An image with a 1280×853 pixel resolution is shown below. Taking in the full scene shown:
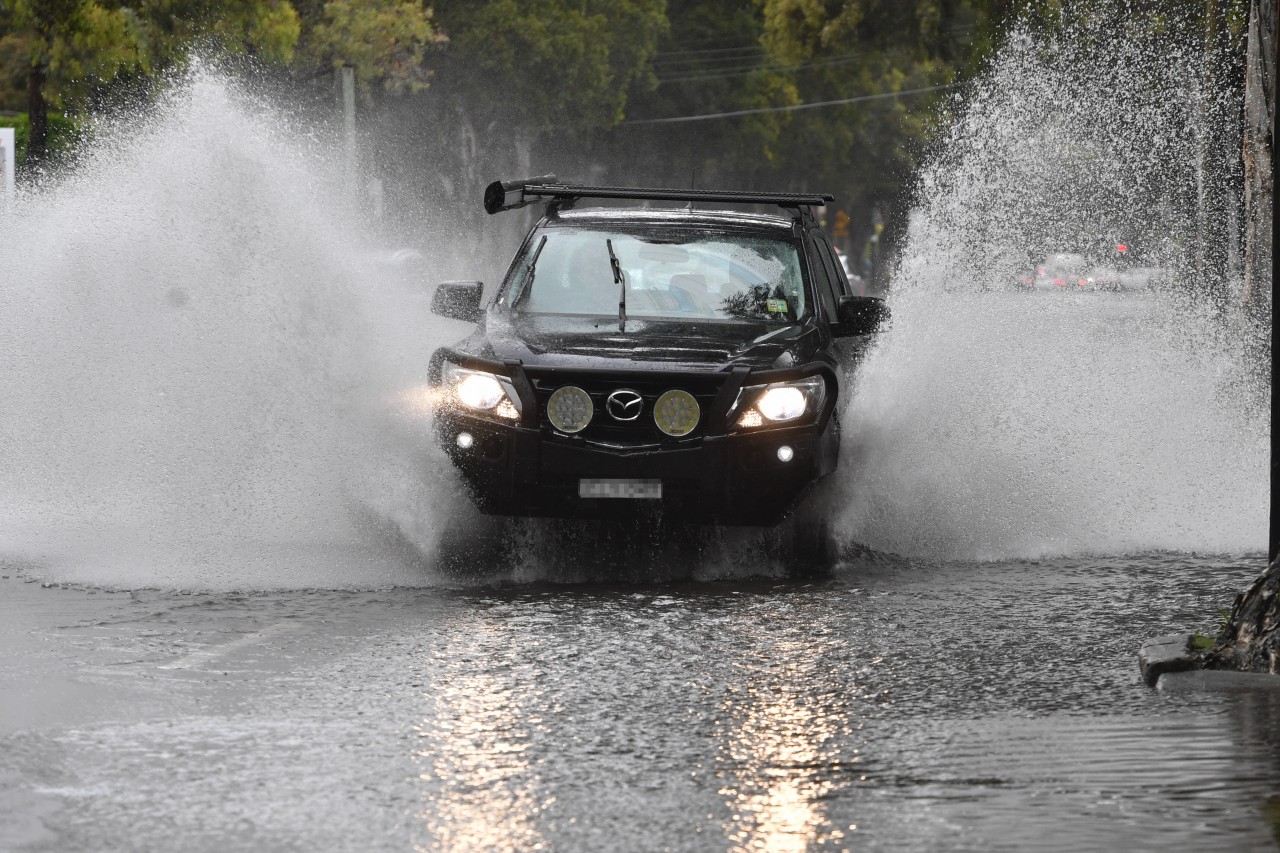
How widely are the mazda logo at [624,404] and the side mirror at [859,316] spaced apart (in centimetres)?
156

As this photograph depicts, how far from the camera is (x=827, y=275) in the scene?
1198cm

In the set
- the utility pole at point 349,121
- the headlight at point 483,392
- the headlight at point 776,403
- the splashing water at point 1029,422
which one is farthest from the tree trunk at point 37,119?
the headlight at point 776,403

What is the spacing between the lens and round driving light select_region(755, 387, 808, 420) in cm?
1014

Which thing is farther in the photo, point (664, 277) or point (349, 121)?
point (349, 121)

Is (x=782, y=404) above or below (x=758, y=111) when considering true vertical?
below

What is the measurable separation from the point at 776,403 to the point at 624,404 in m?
0.66

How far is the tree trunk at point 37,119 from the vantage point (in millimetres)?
30156

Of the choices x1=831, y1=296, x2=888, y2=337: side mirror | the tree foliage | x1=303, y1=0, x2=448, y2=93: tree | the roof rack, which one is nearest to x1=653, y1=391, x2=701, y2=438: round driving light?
x1=831, y1=296, x2=888, y2=337: side mirror

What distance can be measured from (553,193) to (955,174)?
346 inches

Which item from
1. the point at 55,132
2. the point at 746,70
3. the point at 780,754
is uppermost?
the point at 746,70

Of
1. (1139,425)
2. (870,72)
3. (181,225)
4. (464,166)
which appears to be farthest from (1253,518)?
(870,72)

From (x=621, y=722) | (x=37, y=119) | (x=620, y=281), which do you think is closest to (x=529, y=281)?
(x=620, y=281)

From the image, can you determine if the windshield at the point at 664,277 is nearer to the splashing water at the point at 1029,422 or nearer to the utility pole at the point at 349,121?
the splashing water at the point at 1029,422

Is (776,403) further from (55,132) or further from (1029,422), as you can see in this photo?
(55,132)
